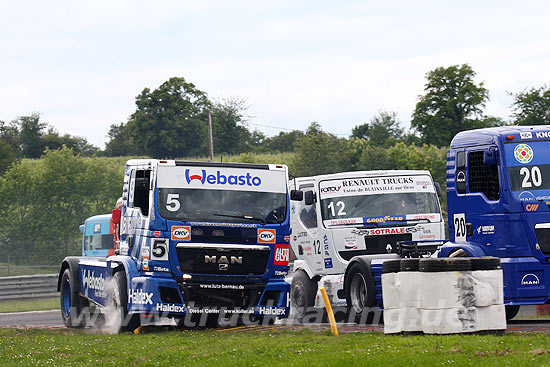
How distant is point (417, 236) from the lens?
61.0 feet

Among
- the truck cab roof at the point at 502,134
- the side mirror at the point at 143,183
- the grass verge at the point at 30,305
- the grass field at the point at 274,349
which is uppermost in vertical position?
the truck cab roof at the point at 502,134

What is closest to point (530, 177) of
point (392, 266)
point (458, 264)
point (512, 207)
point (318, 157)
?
point (512, 207)

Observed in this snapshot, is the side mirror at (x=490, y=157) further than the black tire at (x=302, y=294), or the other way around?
the black tire at (x=302, y=294)

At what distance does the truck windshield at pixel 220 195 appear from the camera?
15.8 m

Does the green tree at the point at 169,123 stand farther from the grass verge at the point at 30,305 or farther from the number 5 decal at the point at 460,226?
the number 5 decal at the point at 460,226

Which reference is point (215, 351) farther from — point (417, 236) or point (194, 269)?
point (417, 236)

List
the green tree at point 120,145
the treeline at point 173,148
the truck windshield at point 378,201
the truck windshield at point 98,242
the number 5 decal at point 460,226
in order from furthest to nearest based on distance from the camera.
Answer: the green tree at point 120,145, the treeline at point 173,148, the truck windshield at point 98,242, the truck windshield at point 378,201, the number 5 decal at point 460,226

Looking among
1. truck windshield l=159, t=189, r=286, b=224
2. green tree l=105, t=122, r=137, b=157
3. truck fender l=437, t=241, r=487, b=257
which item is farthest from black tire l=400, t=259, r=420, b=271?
green tree l=105, t=122, r=137, b=157

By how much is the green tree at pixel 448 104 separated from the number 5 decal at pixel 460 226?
224 feet

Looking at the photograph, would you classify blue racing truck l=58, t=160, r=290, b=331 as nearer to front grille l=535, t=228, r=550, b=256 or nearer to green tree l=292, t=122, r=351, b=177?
front grille l=535, t=228, r=550, b=256

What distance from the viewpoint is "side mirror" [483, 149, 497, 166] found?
1471cm

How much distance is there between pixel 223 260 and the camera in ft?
51.5

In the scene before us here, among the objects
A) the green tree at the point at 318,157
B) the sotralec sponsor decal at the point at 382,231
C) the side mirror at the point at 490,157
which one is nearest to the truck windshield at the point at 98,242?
the sotralec sponsor decal at the point at 382,231

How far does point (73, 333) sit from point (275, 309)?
384 cm
